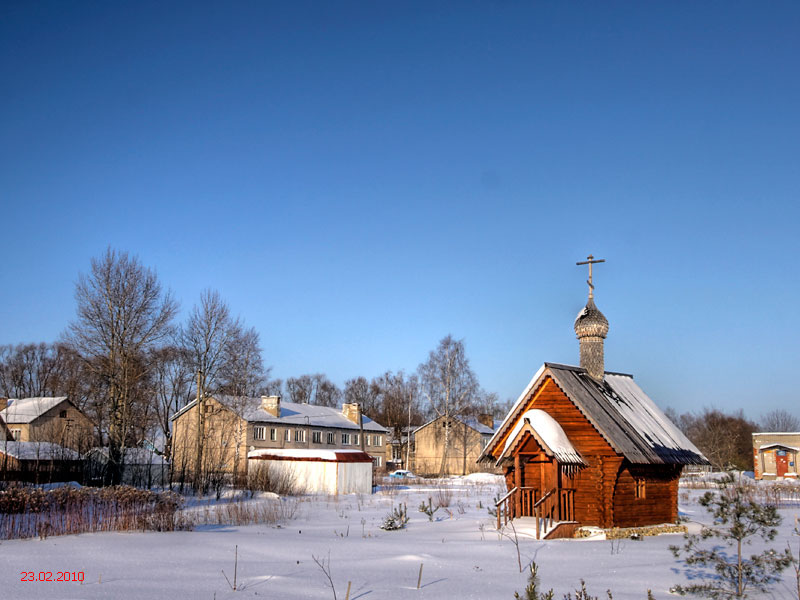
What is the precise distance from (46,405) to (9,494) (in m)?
48.4

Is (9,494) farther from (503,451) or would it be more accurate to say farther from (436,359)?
(436,359)

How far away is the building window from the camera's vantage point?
1970 cm

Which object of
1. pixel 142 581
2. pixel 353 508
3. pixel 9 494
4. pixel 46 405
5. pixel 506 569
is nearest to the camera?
pixel 142 581

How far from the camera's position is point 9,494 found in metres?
16.0

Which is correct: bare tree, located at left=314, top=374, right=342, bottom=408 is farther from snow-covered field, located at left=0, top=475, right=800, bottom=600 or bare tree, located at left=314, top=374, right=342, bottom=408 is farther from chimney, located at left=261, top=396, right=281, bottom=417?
snow-covered field, located at left=0, top=475, right=800, bottom=600

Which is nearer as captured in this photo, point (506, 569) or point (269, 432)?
point (506, 569)

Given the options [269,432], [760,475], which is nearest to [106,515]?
[269,432]

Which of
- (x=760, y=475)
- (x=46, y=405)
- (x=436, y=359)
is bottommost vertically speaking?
(x=760, y=475)

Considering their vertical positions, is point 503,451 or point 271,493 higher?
point 503,451

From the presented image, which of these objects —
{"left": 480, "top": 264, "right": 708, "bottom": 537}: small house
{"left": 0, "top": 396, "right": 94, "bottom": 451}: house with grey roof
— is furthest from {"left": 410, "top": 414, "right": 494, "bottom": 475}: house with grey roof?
{"left": 480, "top": 264, "right": 708, "bottom": 537}: small house

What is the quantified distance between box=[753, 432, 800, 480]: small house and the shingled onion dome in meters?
43.4

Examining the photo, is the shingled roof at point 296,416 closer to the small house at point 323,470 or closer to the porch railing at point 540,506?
the small house at point 323,470

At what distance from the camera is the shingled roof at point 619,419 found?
19.0 m

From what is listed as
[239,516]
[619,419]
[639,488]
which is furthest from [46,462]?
[639,488]
